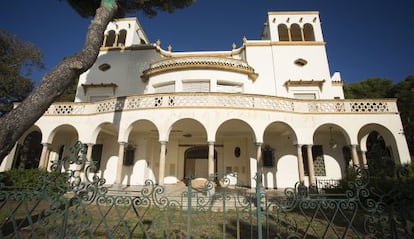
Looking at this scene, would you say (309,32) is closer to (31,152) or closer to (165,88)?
(165,88)

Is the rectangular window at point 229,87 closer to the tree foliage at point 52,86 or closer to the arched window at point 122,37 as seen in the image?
the tree foliage at point 52,86

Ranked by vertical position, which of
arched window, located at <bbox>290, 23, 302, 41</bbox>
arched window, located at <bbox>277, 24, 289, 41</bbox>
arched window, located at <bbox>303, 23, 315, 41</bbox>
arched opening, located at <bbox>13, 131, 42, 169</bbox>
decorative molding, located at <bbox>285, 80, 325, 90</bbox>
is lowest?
arched opening, located at <bbox>13, 131, 42, 169</bbox>

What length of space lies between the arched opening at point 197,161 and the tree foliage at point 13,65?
55.7 feet

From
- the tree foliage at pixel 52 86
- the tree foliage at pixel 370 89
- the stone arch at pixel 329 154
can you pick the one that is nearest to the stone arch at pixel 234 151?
the stone arch at pixel 329 154

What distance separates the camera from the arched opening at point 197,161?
15.8 meters

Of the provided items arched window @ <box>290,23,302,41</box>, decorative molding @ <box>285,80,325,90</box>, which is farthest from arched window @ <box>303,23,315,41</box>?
decorative molding @ <box>285,80,325,90</box>

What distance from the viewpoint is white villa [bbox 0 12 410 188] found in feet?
39.0

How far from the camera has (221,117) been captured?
11.5m

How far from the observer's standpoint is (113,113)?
12.5 m

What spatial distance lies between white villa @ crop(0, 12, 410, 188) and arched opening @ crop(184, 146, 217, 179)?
0.09 metres

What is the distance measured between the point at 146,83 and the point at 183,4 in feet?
26.6

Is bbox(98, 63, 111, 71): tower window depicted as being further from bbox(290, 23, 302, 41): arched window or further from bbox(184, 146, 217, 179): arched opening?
bbox(290, 23, 302, 41): arched window

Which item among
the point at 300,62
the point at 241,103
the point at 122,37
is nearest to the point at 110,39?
the point at 122,37

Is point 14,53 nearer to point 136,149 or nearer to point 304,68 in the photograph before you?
point 136,149
